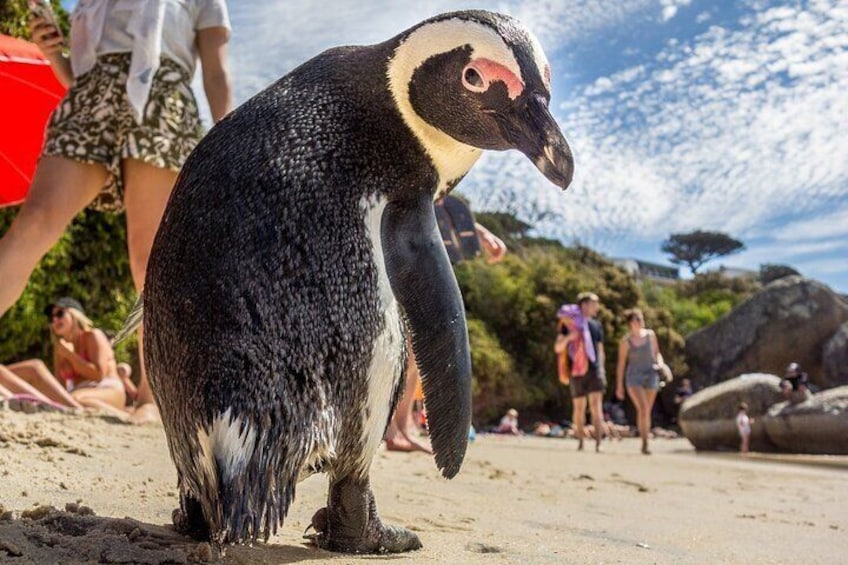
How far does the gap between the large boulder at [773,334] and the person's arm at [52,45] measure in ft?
60.1

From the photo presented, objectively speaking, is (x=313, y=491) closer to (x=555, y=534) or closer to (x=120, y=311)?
(x=555, y=534)

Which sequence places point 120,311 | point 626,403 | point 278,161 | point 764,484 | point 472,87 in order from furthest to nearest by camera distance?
1. point 626,403
2. point 120,311
3. point 764,484
4. point 472,87
5. point 278,161

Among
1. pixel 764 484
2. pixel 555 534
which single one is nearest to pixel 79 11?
pixel 555 534

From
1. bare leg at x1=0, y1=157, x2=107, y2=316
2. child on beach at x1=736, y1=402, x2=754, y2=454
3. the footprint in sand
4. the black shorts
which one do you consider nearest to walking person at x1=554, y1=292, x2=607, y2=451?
the black shorts

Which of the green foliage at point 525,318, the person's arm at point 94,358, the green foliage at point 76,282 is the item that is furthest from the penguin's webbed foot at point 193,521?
the green foliage at point 525,318

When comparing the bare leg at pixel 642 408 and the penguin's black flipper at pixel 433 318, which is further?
the bare leg at pixel 642 408

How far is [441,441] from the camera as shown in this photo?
1367 mm

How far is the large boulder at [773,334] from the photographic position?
60.3 feet

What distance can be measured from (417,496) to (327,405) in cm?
124

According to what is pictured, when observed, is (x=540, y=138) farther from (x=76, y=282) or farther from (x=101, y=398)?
(x=76, y=282)

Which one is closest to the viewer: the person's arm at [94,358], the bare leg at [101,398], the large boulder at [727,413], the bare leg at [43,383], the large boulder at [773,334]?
the bare leg at [43,383]

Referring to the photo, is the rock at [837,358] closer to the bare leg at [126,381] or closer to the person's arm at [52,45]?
the bare leg at [126,381]

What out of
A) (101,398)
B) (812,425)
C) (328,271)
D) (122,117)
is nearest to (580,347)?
(812,425)

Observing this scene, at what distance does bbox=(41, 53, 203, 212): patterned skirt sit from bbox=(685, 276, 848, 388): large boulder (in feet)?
59.9
